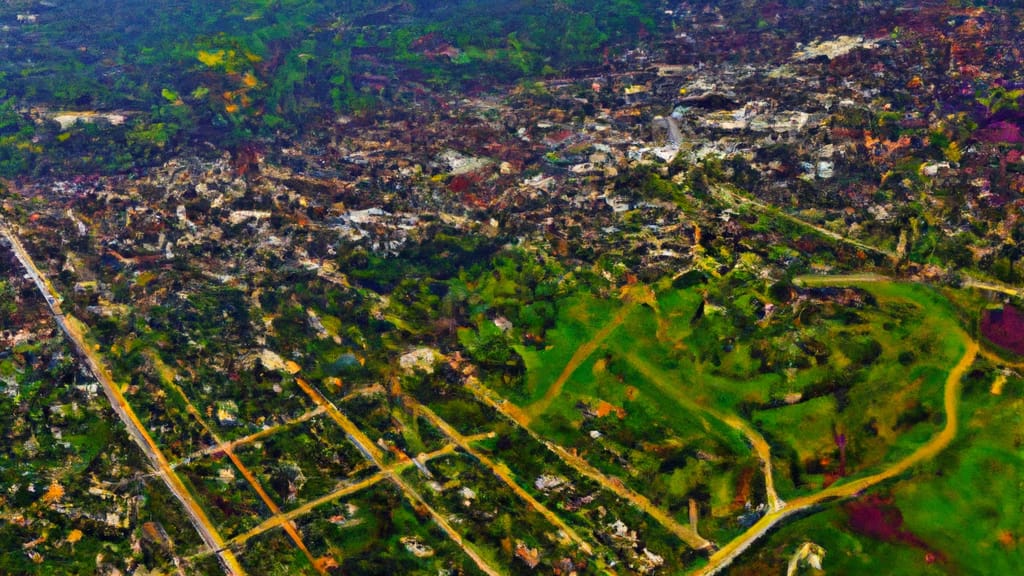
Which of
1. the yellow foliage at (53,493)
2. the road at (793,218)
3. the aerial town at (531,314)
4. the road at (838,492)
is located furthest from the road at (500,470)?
the road at (793,218)

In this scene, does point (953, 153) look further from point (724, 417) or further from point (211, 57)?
point (211, 57)

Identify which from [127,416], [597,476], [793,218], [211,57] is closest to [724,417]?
[597,476]

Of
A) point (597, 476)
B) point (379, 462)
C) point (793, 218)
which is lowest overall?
point (597, 476)

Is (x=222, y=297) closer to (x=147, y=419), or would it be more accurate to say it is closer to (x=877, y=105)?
(x=147, y=419)

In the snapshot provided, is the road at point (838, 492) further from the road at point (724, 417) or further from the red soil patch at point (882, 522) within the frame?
the red soil patch at point (882, 522)

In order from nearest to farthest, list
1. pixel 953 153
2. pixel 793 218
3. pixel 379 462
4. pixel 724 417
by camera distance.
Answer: pixel 379 462 → pixel 724 417 → pixel 793 218 → pixel 953 153

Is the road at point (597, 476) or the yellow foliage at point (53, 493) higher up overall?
the yellow foliage at point (53, 493)

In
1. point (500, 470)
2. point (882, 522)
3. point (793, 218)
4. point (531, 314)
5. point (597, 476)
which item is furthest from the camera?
point (793, 218)
